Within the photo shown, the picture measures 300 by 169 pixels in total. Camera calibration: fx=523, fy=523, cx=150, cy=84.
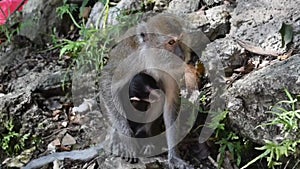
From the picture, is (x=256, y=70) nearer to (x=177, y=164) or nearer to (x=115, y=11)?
(x=177, y=164)

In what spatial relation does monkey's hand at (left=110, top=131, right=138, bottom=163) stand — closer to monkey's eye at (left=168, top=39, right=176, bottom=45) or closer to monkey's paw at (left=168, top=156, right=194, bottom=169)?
monkey's paw at (left=168, top=156, right=194, bottom=169)

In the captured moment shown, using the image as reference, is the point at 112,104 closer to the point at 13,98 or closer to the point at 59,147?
the point at 59,147

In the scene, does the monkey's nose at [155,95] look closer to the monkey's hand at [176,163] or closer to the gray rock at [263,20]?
the monkey's hand at [176,163]

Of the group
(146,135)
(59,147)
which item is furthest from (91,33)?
(146,135)

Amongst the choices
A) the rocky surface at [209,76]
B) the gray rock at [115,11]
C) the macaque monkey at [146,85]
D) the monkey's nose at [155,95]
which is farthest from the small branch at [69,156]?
the gray rock at [115,11]

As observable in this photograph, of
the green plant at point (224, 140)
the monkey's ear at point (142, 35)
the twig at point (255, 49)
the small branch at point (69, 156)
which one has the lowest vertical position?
the small branch at point (69, 156)

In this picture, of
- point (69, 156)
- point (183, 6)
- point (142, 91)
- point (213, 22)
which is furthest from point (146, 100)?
point (183, 6)

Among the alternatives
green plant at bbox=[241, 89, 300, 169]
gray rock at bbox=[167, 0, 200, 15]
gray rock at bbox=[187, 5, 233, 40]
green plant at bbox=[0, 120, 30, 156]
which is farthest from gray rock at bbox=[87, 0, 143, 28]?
green plant at bbox=[241, 89, 300, 169]
